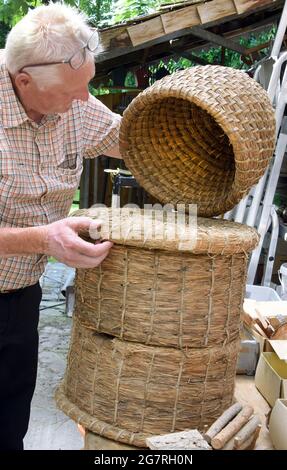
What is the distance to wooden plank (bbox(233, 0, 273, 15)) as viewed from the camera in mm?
3893

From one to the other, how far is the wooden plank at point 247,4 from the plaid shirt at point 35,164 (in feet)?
7.77

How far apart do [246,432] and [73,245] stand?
682mm

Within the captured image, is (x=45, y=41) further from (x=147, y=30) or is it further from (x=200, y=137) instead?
(x=147, y=30)

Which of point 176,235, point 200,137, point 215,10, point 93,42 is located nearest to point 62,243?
point 176,235

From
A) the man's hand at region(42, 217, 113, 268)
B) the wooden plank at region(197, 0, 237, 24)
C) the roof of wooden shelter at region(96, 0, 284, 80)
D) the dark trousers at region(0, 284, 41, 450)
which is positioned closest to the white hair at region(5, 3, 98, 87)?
the man's hand at region(42, 217, 113, 268)

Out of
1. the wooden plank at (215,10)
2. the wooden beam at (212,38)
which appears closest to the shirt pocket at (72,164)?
the wooden plank at (215,10)

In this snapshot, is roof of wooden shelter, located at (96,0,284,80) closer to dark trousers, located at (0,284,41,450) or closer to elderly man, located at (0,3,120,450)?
elderly man, located at (0,3,120,450)

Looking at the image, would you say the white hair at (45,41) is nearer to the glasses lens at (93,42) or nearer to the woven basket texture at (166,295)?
the glasses lens at (93,42)

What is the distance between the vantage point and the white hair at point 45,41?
1563 mm

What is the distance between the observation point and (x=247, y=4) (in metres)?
3.94

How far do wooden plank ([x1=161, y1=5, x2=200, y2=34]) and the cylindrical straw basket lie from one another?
2801 millimetres

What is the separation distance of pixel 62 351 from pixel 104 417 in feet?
9.68

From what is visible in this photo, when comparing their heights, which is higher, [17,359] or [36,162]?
[36,162]

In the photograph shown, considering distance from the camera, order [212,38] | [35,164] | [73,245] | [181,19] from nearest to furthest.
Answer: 1. [73,245]
2. [35,164]
3. [181,19]
4. [212,38]
